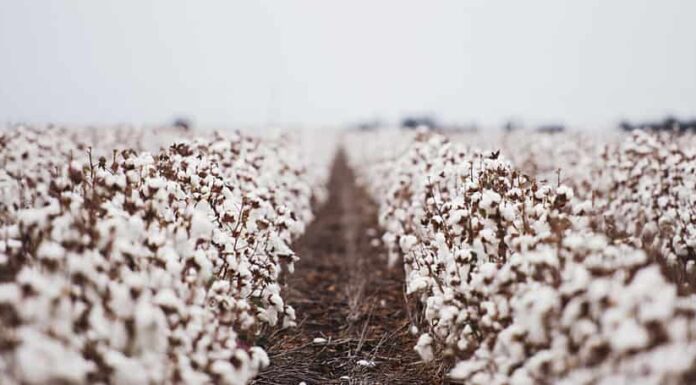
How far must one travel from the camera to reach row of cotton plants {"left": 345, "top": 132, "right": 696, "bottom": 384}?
234 cm

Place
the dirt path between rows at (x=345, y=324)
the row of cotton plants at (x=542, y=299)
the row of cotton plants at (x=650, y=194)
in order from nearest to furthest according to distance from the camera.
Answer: the row of cotton plants at (x=542, y=299)
the dirt path between rows at (x=345, y=324)
the row of cotton plants at (x=650, y=194)

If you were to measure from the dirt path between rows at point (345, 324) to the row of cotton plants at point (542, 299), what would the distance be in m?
0.75

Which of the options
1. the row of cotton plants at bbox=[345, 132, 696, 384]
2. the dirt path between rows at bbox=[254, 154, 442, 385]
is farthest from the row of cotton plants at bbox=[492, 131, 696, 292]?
the dirt path between rows at bbox=[254, 154, 442, 385]

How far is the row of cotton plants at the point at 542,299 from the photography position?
2.34 meters

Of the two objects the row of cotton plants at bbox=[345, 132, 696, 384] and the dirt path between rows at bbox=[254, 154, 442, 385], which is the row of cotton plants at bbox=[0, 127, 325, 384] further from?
the row of cotton plants at bbox=[345, 132, 696, 384]

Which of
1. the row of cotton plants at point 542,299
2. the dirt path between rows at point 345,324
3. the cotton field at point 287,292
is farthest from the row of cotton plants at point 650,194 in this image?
the dirt path between rows at point 345,324

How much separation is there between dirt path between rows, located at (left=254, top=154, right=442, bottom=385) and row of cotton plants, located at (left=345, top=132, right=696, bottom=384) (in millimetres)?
754

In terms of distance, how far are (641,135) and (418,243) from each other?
432 centimetres

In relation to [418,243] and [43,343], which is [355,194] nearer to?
[418,243]

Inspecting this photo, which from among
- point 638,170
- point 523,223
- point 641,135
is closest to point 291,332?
point 523,223

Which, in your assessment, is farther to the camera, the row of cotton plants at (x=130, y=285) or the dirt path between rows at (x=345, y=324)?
the dirt path between rows at (x=345, y=324)

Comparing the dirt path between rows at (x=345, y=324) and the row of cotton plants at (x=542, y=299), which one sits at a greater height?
the row of cotton plants at (x=542, y=299)

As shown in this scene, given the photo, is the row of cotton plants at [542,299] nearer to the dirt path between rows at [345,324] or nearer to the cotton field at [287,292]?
the cotton field at [287,292]

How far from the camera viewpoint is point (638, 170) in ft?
24.1
